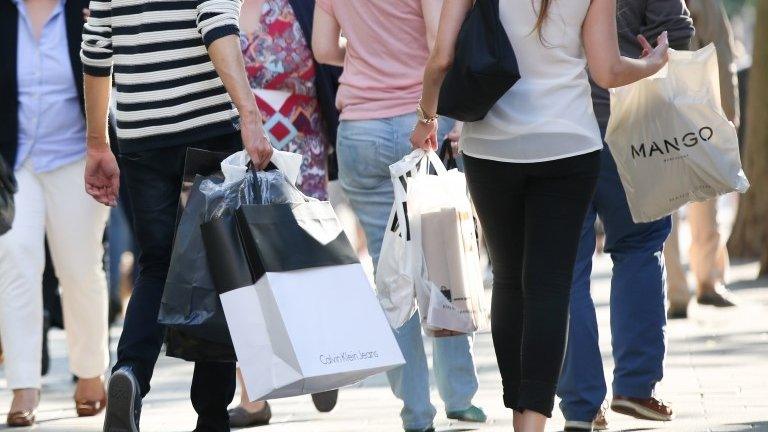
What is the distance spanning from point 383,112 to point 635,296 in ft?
4.00

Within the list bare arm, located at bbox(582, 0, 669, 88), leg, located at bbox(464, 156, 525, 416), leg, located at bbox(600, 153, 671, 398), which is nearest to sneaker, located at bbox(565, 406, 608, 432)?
leg, located at bbox(600, 153, 671, 398)

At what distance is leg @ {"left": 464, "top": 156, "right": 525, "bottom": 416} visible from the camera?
198 inches

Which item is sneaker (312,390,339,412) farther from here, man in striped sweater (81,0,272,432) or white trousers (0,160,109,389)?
man in striped sweater (81,0,272,432)

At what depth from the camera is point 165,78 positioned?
5.31 m

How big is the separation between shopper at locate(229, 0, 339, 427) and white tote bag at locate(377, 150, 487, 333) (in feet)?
3.61

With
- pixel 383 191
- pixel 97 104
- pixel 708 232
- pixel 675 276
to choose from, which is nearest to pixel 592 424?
pixel 383 191

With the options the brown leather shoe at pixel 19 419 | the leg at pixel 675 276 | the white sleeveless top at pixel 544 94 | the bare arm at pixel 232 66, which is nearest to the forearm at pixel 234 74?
the bare arm at pixel 232 66

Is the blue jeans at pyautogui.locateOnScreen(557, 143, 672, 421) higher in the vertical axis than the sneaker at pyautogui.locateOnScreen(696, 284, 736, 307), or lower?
higher

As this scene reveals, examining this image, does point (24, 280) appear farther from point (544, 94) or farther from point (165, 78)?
point (544, 94)

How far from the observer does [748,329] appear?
9.05 m

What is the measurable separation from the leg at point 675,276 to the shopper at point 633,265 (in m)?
3.00

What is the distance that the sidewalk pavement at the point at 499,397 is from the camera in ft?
20.5

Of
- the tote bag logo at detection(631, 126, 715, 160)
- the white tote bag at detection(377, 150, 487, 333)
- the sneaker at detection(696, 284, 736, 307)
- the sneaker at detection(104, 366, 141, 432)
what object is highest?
the tote bag logo at detection(631, 126, 715, 160)

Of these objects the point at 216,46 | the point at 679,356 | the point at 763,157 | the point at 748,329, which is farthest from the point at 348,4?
the point at 763,157
